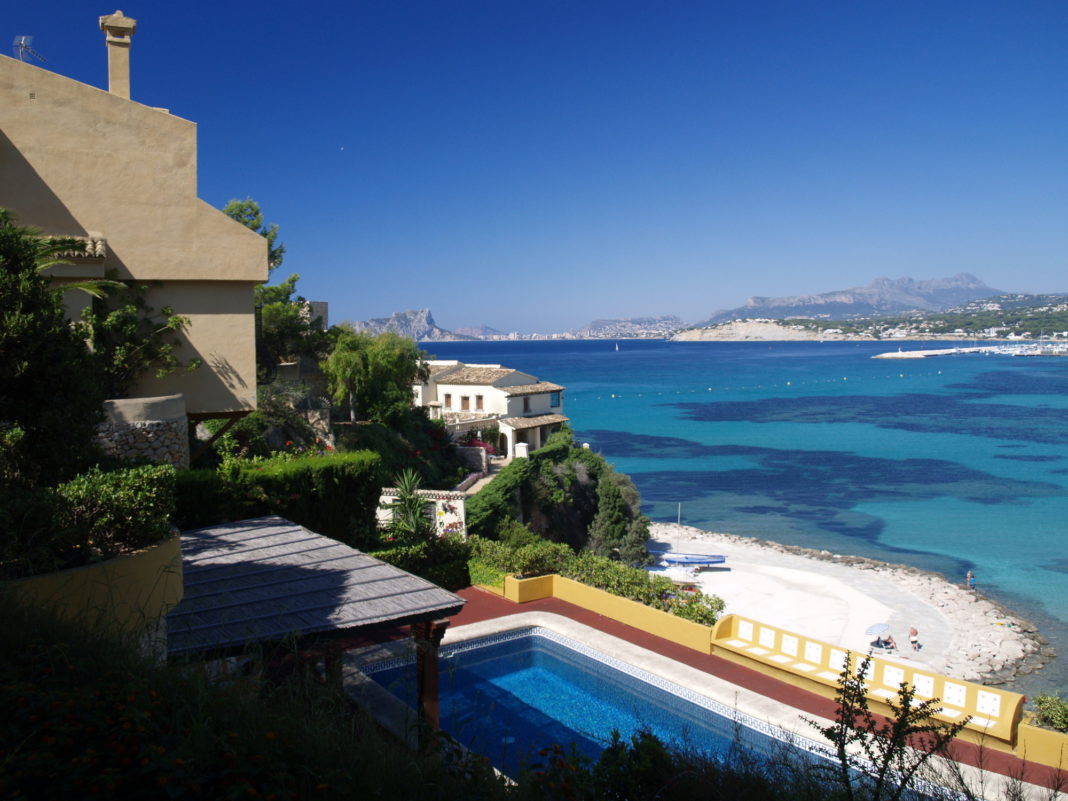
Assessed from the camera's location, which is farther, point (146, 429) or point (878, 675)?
point (146, 429)

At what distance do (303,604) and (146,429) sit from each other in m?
7.89

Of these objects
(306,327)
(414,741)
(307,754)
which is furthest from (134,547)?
(306,327)

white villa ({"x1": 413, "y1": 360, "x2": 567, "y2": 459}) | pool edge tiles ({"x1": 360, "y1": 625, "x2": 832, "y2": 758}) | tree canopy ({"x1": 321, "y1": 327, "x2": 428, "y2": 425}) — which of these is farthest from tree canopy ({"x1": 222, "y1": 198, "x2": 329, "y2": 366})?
pool edge tiles ({"x1": 360, "y1": 625, "x2": 832, "y2": 758})

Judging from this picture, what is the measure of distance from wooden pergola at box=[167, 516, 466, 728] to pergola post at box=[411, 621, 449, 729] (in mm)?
12

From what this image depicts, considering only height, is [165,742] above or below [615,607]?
above

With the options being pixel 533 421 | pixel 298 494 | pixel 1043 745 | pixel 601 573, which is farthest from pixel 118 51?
pixel 533 421

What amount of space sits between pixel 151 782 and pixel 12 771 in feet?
2.02

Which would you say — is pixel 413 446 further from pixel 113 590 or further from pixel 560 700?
pixel 113 590

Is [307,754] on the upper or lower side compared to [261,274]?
lower

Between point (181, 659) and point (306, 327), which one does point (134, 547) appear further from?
point (306, 327)

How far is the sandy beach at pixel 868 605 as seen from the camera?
24.5 meters

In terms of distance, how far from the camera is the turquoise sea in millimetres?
37406

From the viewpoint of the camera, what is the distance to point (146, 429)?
1438cm

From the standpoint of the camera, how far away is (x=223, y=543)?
11.3 metres
